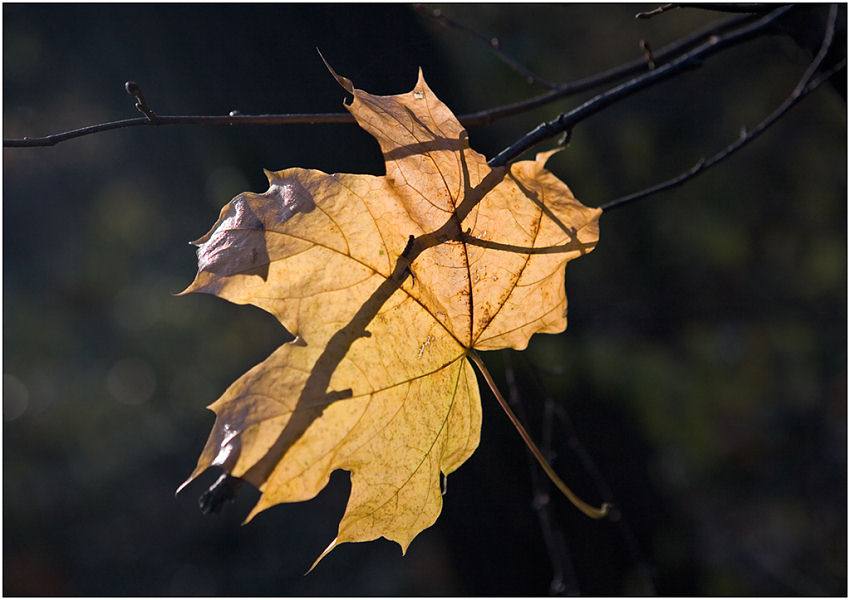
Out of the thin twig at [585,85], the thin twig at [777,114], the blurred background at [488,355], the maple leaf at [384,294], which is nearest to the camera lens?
the maple leaf at [384,294]

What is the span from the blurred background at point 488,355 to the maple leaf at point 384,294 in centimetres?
68

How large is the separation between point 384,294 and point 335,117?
16 centimetres

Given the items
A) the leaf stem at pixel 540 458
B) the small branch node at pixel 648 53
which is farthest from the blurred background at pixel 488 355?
the leaf stem at pixel 540 458

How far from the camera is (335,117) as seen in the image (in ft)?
1.62

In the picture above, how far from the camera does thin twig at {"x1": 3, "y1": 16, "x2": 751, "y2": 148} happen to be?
42 centimetres

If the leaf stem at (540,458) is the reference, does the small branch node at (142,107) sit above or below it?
above

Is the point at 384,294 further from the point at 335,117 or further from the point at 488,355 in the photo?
the point at 488,355

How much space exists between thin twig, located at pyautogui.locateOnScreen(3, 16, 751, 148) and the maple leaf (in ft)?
0.22

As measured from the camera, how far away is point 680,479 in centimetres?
202

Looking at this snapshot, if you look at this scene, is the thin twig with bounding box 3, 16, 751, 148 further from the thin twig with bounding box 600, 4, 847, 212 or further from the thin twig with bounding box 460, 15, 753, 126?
the thin twig with bounding box 600, 4, 847, 212

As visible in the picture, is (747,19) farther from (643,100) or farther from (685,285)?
(643,100)

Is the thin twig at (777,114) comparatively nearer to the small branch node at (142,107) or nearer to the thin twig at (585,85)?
the thin twig at (585,85)

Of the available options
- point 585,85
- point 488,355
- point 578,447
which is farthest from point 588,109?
point 488,355

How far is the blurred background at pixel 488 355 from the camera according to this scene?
4.17 feet
